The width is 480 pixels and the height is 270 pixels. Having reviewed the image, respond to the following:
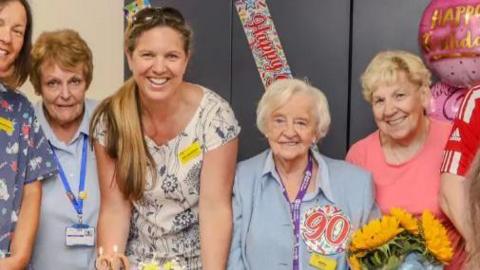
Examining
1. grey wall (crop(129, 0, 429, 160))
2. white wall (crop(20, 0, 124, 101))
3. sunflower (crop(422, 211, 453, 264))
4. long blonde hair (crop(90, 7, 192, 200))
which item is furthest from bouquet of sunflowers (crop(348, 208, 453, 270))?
white wall (crop(20, 0, 124, 101))

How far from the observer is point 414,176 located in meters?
2.42

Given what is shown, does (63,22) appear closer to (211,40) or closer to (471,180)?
(211,40)

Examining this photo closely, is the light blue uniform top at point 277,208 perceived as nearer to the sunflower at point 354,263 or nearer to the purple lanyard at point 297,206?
the purple lanyard at point 297,206

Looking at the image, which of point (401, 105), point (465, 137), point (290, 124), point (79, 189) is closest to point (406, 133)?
point (401, 105)

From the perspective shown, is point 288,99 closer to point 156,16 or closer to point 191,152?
point 191,152

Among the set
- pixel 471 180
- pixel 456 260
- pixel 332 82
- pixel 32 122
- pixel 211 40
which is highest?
pixel 211 40

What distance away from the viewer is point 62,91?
8.49ft

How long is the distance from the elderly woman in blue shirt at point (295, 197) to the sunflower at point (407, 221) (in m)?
0.24

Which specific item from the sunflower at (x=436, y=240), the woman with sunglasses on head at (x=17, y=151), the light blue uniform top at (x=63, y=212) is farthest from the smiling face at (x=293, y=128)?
the woman with sunglasses on head at (x=17, y=151)

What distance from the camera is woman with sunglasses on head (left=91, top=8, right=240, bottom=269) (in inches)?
92.2

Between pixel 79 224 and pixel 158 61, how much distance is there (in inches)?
27.3

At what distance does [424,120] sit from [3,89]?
1416 mm

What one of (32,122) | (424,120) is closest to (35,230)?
(32,122)

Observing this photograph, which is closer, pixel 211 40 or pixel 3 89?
pixel 3 89
